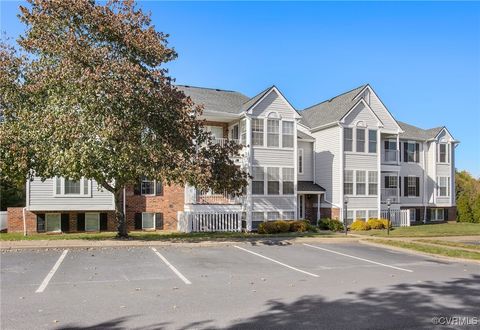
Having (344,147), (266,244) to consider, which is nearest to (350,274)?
(266,244)

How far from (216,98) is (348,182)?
10377 millimetres

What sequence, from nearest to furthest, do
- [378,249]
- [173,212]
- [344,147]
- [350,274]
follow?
[350,274]
[378,249]
[173,212]
[344,147]

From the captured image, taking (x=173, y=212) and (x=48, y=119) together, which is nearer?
(x=48, y=119)

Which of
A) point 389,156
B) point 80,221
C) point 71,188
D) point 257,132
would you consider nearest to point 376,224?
point 389,156

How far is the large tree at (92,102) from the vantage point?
15828mm

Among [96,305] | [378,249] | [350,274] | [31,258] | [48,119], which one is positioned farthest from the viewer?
[378,249]

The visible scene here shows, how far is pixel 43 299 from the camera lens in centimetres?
863

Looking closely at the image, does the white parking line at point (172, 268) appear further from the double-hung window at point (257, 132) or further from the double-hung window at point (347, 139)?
the double-hung window at point (347, 139)

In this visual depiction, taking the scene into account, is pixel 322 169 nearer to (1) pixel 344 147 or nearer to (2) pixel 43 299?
(1) pixel 344 147

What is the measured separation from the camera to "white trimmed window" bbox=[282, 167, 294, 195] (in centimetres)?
2739

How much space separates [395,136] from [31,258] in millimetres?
27232

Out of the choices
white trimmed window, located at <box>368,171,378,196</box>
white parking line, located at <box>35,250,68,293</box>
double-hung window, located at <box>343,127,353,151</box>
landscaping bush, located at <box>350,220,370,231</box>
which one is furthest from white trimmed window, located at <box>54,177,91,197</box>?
white trimmed window, located at <box>368,171,378,196</box>

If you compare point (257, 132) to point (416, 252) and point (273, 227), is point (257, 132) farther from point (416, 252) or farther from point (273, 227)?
point (416, 252)

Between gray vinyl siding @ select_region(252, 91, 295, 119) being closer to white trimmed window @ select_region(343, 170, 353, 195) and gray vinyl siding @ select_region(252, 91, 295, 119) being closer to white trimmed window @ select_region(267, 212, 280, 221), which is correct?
white trimmed window @ select_region(343, 170, 353, 195)
